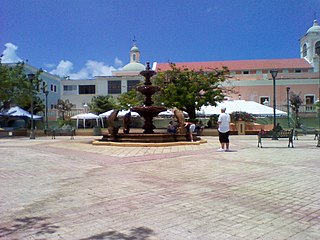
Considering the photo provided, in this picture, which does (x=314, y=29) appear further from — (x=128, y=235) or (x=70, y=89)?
(x=128, y=235)

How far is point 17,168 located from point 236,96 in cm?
4193

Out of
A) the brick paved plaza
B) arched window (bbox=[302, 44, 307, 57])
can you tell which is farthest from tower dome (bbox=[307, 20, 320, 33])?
the brick paved plaza

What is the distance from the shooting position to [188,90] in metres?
26.3

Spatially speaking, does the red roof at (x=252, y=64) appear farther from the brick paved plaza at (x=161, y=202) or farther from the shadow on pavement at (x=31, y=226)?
the shadow on pavement at (x=31, y=226)

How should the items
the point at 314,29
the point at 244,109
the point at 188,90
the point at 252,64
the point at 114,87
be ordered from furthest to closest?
the point at 314,29
the point at 252,64
the point at 114,87
the point at 244,109
the point at 188,90

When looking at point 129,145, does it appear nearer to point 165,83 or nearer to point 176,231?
point 176,231

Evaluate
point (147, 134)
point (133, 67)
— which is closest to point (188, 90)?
point (147, 134)

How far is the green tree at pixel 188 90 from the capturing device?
85.9ft

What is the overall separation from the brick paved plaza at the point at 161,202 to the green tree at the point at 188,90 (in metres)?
18.0

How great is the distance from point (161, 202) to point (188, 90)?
864 inches

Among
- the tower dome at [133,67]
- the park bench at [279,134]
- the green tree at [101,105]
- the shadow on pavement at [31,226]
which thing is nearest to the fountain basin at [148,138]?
the park bench at [279,134]

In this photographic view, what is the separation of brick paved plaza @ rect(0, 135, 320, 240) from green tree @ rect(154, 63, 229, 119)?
1796 cm

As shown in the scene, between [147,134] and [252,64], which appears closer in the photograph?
[147,134]

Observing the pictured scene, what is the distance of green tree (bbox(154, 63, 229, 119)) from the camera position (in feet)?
85.9
